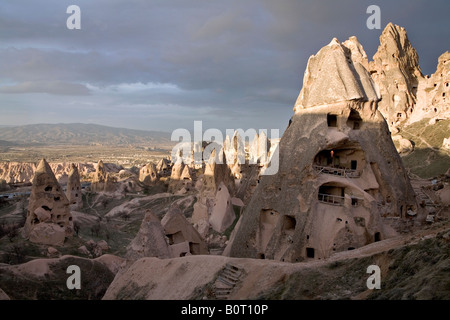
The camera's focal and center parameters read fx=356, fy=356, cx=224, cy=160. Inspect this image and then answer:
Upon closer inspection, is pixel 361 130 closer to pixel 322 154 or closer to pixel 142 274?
pixel 322 154

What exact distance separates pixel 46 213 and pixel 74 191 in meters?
20.3

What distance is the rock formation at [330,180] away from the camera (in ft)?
59.9

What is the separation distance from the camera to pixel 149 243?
738 inches

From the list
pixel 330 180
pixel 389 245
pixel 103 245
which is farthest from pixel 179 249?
pixel 389 245

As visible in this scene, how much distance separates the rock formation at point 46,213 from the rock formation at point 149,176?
1137 inches

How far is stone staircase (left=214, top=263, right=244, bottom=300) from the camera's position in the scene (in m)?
13.0

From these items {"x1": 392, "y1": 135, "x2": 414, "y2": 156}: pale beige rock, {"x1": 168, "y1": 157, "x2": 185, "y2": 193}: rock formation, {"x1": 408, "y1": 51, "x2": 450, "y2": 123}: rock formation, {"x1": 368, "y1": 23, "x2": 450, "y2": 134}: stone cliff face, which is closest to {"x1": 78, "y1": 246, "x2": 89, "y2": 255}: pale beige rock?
{"x1": 168, "y1": 157, "x2": 185, "y2": 193}: rock formation

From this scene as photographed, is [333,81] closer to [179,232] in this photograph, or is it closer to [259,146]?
[179,232]

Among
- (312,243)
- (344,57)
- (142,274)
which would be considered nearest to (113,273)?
(142,274)

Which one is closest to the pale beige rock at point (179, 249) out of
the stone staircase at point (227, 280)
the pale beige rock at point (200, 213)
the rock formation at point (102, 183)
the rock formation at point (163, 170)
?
the stone staircase at point (227, 280)

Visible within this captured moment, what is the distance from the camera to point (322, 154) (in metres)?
21.9

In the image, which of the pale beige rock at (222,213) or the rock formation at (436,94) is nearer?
the pale beige rock at (222,213)

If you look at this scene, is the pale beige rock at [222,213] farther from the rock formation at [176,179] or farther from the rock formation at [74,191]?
the rock formation at [74,191]
